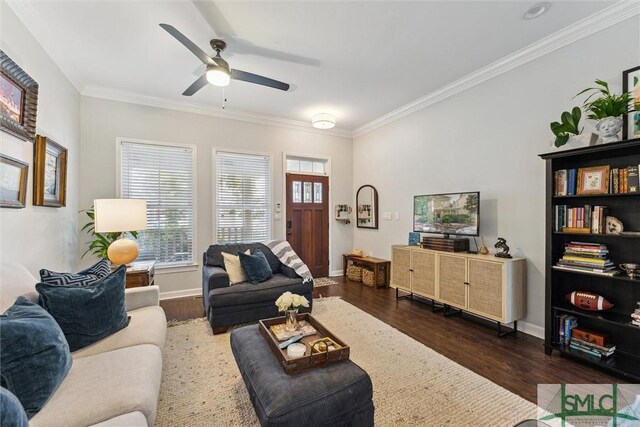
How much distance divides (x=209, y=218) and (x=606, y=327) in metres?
4.83

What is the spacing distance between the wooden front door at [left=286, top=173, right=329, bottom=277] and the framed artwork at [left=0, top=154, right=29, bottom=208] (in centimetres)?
342

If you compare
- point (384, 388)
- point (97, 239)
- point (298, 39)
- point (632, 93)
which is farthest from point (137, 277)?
point (632, 93)

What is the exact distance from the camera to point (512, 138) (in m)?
3.10

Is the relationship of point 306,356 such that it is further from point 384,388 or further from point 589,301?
point 589,301

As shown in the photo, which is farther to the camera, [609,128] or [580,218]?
[580,218]

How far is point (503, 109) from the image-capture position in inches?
125

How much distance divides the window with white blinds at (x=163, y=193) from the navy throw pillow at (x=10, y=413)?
11.5 feet

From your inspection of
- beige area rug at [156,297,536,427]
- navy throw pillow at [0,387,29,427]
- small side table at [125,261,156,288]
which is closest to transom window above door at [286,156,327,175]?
small side table at [125,261,156,288]

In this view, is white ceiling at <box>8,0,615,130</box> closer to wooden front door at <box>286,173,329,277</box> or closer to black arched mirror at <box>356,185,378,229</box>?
wooden front door at <box>286,173,329,277</box>

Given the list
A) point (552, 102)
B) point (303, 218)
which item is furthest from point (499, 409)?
point (303, 218)

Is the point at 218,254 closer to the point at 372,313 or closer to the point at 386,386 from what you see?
the point at 372,313

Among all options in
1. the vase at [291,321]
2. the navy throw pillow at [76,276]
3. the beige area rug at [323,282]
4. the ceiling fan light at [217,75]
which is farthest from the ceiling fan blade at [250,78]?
the beige area rug at [323,282]

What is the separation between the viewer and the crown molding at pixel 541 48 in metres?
2.30

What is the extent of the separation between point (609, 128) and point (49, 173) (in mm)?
5001
